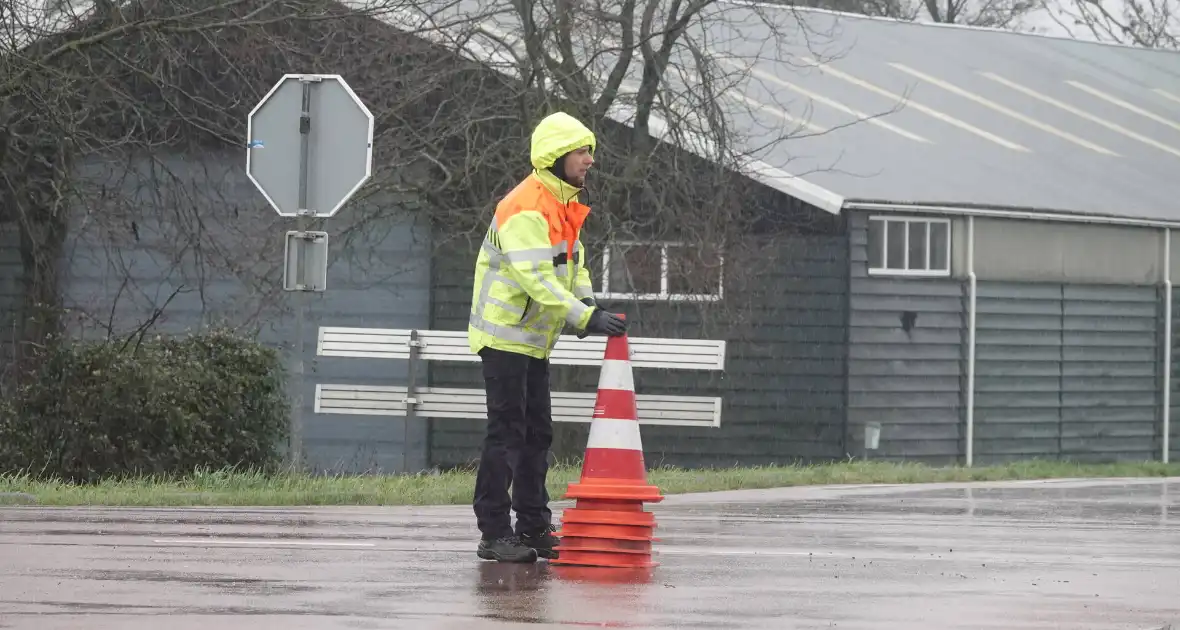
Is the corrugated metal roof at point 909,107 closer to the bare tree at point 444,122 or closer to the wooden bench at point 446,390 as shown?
the bare tree at point 444,122

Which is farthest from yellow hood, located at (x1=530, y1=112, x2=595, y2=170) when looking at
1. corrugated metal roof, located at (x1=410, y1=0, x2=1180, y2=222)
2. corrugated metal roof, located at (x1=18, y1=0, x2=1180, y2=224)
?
corrugated metal roof, located at (x1=410, y1=0, x2=1180, y2=222)

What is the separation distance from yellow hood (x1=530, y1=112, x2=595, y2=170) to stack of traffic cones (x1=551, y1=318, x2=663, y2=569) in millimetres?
765

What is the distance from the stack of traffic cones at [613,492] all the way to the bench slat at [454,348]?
30.0 ft

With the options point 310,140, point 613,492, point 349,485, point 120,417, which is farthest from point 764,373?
point 613,492

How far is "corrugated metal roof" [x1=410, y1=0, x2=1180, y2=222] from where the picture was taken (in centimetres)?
2208

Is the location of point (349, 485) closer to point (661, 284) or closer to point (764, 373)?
point (661, 284)

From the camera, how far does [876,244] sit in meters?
22.9

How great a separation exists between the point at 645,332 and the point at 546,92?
359 centimetres

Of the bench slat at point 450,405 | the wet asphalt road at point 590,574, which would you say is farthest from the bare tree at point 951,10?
the wet asphalt road at point 590,574

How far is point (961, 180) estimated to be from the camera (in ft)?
78.1

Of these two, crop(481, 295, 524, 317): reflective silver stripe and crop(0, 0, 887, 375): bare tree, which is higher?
crop(0, 0, 887, 375): bare tree

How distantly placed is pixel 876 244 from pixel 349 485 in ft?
35.3

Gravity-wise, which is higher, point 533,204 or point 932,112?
point 932,112

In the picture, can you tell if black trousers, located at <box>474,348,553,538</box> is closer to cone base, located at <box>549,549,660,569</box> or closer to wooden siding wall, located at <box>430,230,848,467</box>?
cone base, located at <box>549,549,660,569</box>
